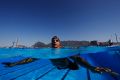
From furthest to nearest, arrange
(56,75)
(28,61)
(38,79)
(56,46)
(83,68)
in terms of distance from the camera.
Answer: (56,46) → (28,61) → (83,68) → (56,75) → (38,79)

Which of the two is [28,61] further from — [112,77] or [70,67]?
[112,77]

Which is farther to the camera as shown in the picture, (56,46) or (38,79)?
(56,46)

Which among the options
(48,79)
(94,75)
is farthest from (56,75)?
(94,75)

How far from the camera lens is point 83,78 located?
3.51 meters

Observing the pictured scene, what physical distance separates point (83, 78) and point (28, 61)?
9.10ft

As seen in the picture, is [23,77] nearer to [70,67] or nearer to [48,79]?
[48,79]

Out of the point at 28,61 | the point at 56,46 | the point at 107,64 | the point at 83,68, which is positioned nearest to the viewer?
the point at 83,68

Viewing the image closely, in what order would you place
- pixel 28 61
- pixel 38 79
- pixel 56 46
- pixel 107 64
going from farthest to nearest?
1. pixel 56 46
2. pixel 28 61
3. pixel 107 64
4. pixel 38 79

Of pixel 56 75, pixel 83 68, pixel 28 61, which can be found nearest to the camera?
pixel 56 75

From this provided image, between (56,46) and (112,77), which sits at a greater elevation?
(56,46)

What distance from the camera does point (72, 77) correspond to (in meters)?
3.55

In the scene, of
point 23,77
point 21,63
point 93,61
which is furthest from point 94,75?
point 21,63

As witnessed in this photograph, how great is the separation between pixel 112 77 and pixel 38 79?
1560 millimetres

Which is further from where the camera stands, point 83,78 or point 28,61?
point 28,61
